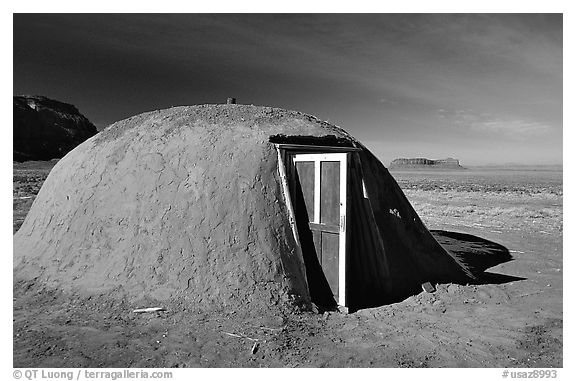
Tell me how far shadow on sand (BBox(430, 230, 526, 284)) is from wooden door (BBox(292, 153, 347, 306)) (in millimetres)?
3463

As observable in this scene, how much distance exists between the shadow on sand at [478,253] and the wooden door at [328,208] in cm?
346

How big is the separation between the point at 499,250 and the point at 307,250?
291 inches

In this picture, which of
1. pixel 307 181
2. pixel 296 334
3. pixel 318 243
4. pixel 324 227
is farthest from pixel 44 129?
pixel 296 334

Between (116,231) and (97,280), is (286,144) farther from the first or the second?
(97,280)

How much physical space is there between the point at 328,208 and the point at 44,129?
5572 cm

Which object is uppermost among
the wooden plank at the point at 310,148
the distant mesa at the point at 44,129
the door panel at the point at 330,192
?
the distant mesa at the point at 44,129

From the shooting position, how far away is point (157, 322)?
591 cm

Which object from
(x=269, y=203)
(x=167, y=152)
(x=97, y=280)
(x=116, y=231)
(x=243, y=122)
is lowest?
(x=97, y=280)

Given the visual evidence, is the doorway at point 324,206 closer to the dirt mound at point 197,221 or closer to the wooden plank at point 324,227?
the wooden plank at point 324,227

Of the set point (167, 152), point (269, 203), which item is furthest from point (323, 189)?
point (167, 152)

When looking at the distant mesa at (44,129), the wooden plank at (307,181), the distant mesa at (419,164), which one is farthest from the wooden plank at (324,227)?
the distant mesa at (419,164)

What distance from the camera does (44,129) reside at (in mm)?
52688

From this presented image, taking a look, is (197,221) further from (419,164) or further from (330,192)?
(419,164)

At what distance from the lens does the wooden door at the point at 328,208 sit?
6609mm
